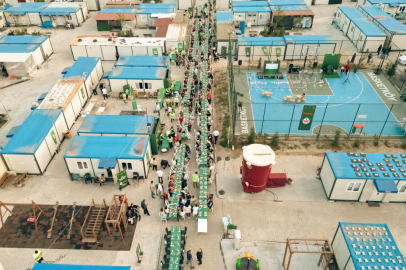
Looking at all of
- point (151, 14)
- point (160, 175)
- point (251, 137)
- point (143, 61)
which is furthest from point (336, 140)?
point (151, 14)

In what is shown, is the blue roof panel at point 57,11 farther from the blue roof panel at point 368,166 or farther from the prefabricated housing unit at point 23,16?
the blue roof panel at point 368,166

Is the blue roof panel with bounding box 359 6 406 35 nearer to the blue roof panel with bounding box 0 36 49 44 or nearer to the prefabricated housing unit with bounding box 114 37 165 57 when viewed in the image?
Answer: the prefabricated housing unit with bounding box 114 37 165 57

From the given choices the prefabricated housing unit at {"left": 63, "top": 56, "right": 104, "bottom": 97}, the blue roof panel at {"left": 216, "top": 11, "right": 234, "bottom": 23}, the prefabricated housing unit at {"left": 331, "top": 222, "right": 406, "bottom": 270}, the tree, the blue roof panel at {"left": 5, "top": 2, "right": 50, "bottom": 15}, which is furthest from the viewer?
the blue roof panel at {"left": 5, "top": 2, "right": 50, "bottom": 15}

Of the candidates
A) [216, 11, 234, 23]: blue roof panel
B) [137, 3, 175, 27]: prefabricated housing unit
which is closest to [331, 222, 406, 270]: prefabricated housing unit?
[216, 11, 234, 23]: blue roof panel

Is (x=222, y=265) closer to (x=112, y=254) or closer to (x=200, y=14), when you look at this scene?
(x=112, y=254)

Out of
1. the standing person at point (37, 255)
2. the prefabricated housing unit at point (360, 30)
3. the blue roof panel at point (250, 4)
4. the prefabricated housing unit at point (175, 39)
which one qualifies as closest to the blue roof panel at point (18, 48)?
the prefabricated housing unit at point (175, 39)
